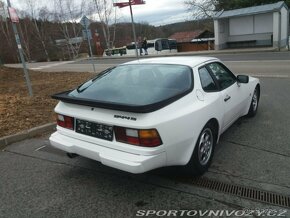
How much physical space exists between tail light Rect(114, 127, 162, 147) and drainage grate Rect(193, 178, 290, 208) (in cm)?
85

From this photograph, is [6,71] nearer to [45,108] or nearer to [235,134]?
[45,108]

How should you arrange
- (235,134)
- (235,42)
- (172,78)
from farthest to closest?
(235,42) → (235,134) → (172,78)

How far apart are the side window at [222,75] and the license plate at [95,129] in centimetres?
188

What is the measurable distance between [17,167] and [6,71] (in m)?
11.5

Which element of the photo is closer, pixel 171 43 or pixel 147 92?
pixel 147 92

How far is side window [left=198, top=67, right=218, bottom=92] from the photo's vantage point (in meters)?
4.10

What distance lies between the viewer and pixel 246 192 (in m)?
3.39

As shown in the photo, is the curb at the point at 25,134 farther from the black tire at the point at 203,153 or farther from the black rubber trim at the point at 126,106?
the black tire at the point at 203,153

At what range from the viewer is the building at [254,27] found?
23.9m

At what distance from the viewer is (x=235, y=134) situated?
16.9 ft

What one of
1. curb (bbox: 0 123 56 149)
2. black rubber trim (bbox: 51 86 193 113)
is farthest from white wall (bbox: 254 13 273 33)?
black rubber trim (bbox: 51 86 193 113)

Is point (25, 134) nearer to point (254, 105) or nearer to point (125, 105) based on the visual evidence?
point (125, 105)

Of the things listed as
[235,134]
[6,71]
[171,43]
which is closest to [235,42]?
[171,43]

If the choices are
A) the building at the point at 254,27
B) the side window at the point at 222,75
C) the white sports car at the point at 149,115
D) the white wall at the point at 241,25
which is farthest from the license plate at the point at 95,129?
the white wall at the point at 241,25
